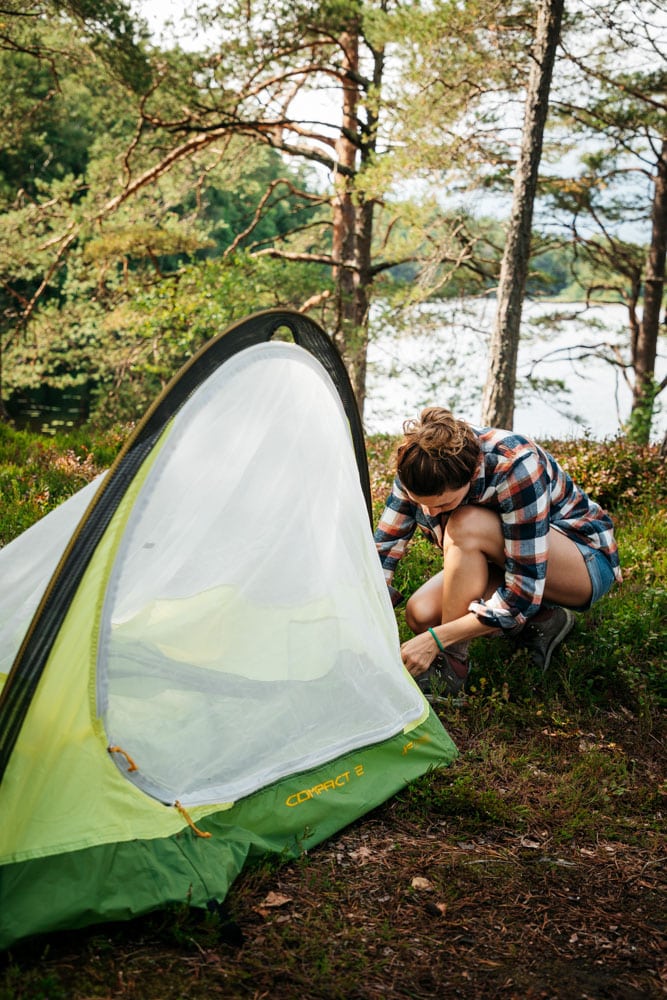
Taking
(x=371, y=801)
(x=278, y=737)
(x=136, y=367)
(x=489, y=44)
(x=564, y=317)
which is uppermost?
(x=489, y=44)

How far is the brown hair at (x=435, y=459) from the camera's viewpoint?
2.75 m

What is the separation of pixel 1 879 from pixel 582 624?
2.56 meters

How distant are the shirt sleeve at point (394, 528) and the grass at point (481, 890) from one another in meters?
0.55

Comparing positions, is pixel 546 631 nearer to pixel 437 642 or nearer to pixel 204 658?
pixel 437 642

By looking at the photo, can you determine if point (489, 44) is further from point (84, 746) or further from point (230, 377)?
point (84, 746)

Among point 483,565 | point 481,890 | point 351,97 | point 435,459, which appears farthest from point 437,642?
point 351,97

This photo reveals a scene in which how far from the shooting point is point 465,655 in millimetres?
3086

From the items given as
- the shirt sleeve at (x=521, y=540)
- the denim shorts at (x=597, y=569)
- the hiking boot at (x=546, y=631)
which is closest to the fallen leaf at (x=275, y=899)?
the shirt sleeve at (x=521, y=540)

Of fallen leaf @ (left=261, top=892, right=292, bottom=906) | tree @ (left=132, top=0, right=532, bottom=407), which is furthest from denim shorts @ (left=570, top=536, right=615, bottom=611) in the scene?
tree @ (left=132, top=0, right=532, bottom=407)

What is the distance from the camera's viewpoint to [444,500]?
2.81 m

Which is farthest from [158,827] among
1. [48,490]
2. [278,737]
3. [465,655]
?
[48,490]

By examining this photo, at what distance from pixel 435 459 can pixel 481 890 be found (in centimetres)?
127

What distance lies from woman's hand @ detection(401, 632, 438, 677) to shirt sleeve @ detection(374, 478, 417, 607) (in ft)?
0.85

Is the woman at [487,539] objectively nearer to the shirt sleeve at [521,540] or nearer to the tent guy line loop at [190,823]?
the shirt sleeve at [521,540]
